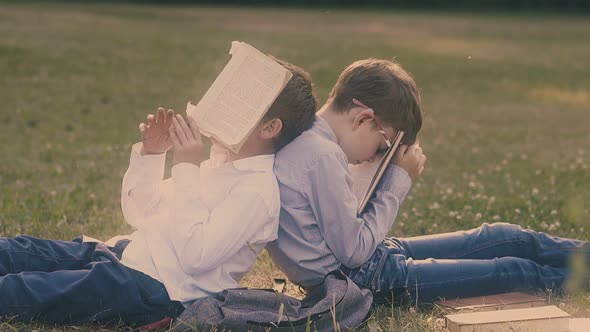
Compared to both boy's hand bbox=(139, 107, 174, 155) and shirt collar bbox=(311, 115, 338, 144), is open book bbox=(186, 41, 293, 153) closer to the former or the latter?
boy's hand bbox=(139, 107, 174, 155)

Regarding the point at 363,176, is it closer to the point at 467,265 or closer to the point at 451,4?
the point at 467,265

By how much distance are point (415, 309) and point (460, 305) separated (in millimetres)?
229

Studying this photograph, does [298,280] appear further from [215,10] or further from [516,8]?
[516,8]

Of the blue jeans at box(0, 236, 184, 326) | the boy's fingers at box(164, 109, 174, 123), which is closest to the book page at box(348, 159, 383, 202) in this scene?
the boy's fingers at box(164, 109, 174, 123)

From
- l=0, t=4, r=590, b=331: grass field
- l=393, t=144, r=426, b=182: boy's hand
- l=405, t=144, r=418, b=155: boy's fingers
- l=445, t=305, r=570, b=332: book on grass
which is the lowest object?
l=0, t=4, r=590, b=331: grass field

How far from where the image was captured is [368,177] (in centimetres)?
393

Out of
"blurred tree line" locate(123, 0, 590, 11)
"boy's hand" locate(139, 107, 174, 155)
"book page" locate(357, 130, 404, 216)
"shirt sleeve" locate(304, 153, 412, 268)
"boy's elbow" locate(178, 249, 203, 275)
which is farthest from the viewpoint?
"blurred tree line" locate(123, 0, 590, 11)

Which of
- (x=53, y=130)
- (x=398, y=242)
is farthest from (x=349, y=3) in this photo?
(x=398, y=242)

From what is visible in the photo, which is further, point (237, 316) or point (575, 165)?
point (575, 165)

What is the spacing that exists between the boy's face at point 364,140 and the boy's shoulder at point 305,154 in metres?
0.12

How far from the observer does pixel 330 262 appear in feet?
12.3

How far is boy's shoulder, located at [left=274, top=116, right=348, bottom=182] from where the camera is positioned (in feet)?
11.7

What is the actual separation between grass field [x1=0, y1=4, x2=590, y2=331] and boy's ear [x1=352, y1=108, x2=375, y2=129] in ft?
2.79

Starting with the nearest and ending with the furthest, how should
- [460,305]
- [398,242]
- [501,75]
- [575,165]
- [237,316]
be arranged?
[237,316] → [460,305] → [398,242] → [575,165] → [501,75]
